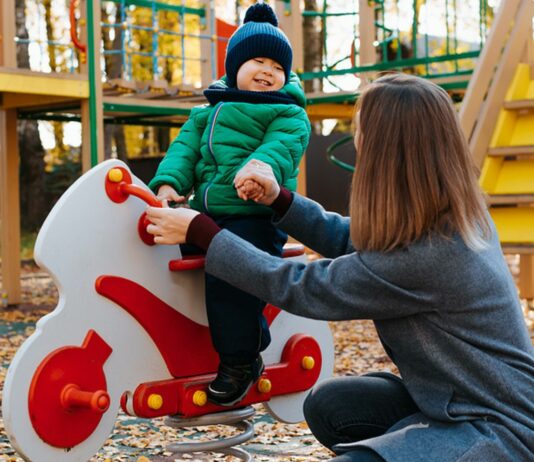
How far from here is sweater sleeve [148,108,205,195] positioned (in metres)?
2.59

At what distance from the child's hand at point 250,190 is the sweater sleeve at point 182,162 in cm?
38

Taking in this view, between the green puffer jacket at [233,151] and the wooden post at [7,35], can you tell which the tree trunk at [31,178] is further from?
the green puffer jacket at [233,151]

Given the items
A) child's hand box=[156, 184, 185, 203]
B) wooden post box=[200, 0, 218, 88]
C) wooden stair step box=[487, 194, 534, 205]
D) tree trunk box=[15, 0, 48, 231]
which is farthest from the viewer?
tree trunk box=[15, 0, 48, 231]

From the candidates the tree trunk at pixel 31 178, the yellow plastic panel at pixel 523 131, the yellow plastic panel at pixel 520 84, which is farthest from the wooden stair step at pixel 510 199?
the tree trunk at pixel 31 178

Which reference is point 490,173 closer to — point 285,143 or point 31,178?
point 285,143

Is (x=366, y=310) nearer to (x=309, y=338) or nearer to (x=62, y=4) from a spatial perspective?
(x=309, y=338)

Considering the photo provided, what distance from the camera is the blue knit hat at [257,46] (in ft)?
8.61

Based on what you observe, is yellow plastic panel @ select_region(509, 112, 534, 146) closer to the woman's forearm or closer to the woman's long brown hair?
the woman's forearm

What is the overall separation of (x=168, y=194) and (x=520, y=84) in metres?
3.72

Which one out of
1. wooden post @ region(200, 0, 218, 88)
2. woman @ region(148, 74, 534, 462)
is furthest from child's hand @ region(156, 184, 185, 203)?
wooden post @ region(200, 0, 218, 88)

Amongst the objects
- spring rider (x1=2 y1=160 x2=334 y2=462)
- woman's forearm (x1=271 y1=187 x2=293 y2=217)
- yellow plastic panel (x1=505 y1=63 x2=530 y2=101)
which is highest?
yellow plastic panel (x1=505 y1=63 x2=530 y2=101)

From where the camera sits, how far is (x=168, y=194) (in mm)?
2570

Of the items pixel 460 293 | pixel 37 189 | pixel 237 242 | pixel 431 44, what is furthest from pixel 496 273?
pixel 431 44

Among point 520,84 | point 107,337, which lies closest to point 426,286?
point 107,337
